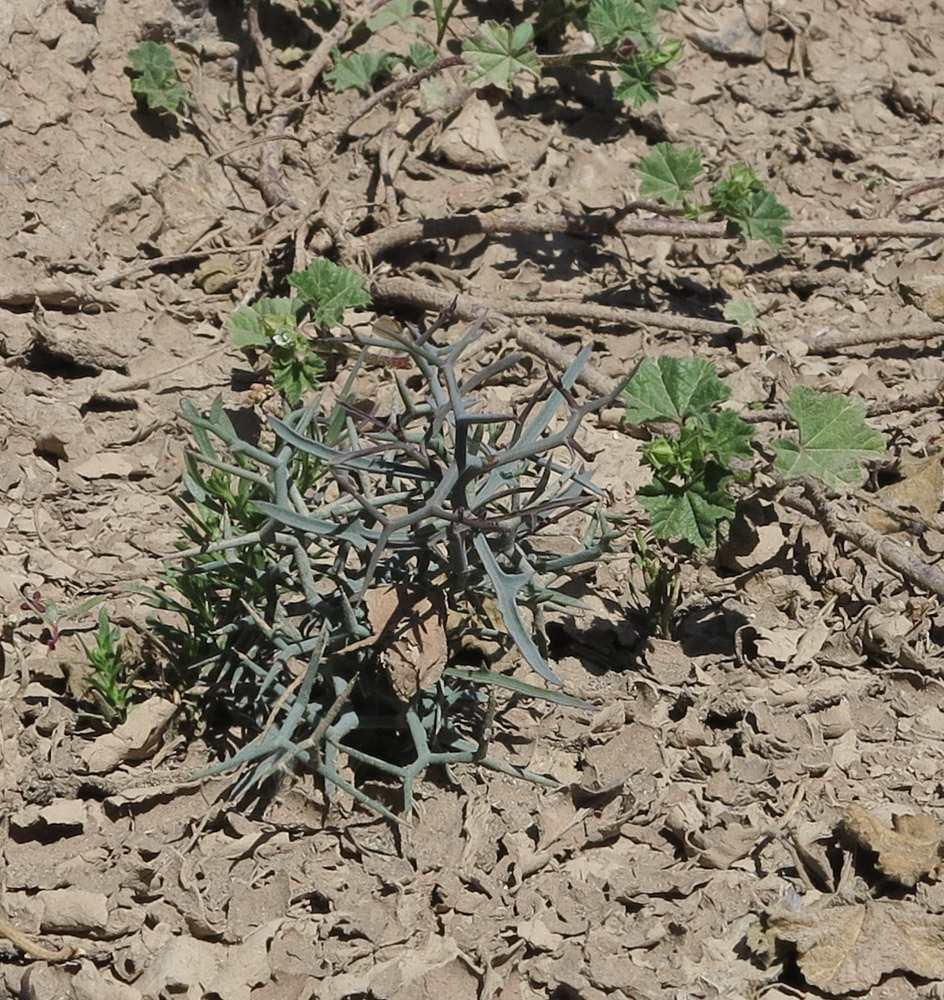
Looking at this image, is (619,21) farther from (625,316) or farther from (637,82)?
(625,316)

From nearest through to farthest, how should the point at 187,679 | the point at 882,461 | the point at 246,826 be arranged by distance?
the point at 246,826 → the point at 187,679 → the point at 882,461

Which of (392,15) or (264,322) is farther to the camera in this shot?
(392,15)

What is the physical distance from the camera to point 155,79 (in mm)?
4043

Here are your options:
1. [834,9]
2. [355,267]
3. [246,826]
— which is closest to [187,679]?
[246,826]

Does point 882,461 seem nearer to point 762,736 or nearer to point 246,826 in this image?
point 762,736

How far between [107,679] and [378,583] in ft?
2.01

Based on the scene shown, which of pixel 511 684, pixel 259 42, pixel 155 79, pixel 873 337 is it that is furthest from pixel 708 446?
pixel 259 42

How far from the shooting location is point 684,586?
3043 millimetres

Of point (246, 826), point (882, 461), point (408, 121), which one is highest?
point (408, 121)

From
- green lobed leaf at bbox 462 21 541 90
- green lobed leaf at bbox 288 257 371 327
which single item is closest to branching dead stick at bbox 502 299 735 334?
green lobed leaf at bbox 288 257 371 327

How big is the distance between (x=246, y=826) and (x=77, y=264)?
199 cm

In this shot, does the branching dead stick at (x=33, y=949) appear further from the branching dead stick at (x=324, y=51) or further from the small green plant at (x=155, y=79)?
the branching dead stick at (x=324, y=51)

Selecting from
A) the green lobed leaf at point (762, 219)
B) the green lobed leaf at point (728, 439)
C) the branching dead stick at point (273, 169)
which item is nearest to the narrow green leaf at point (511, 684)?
the green lobed leaf at point (728, 439)

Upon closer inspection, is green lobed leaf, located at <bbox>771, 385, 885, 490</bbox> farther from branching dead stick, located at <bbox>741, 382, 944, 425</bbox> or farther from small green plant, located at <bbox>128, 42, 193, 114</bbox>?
small green plant, located at <bbox>128, 42, 193, 114</bbox>
